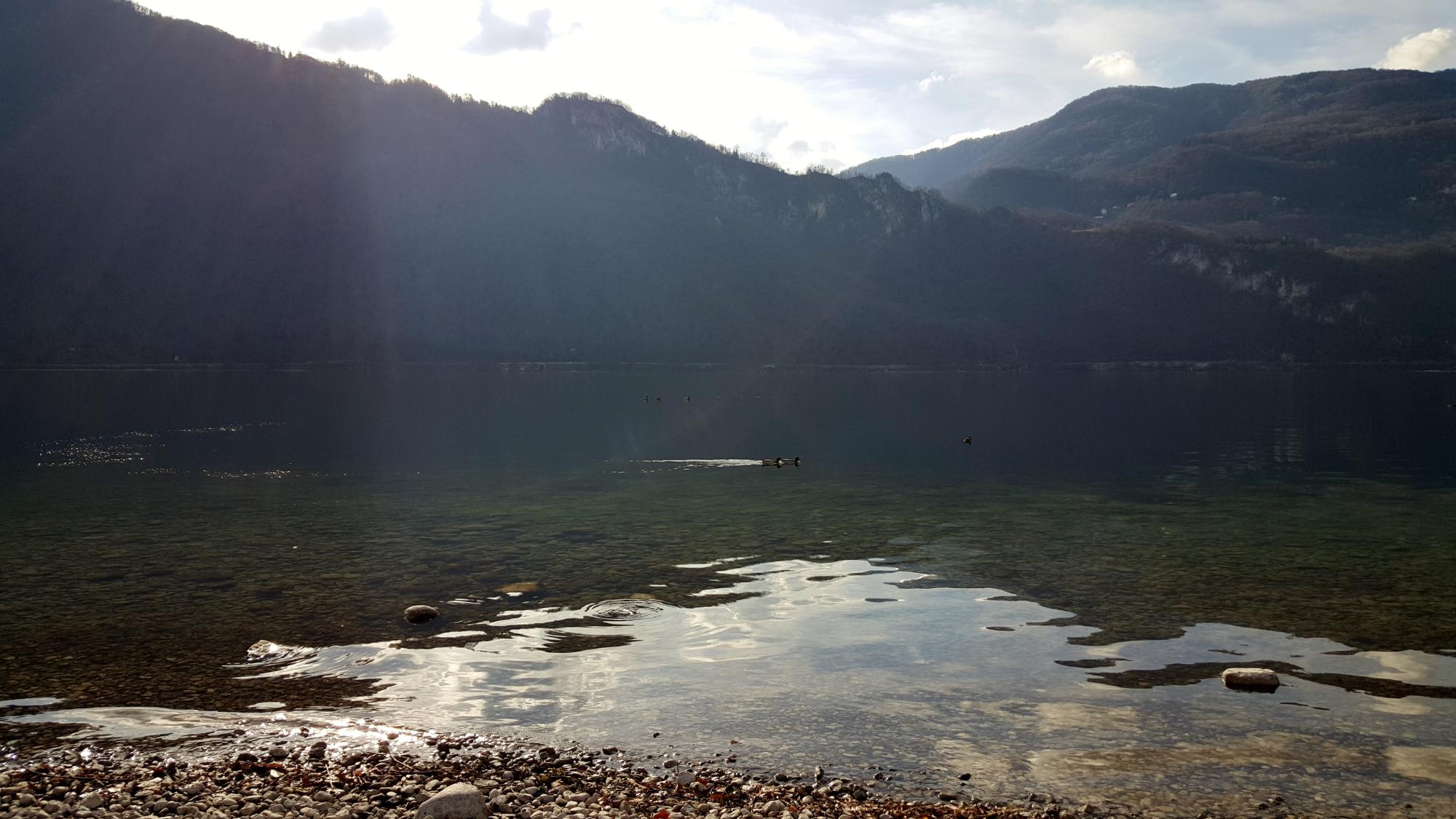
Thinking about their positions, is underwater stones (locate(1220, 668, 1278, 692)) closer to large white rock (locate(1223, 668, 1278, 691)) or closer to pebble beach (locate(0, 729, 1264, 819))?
large white rock (locate(1223, 668, 1278, 691))

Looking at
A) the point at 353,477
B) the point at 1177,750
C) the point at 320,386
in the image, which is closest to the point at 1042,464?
the point at 353,477

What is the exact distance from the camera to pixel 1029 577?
26.4 metres

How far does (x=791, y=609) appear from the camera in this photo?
23.3 metres

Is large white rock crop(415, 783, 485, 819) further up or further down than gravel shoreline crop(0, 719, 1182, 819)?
further up

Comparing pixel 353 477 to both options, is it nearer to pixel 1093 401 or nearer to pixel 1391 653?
pixel 1391 653

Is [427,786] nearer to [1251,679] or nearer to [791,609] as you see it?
[791,609]

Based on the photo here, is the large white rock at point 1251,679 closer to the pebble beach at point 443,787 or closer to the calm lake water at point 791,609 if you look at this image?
the calm lake water at point 791,609

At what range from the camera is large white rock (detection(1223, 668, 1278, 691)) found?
664 inches

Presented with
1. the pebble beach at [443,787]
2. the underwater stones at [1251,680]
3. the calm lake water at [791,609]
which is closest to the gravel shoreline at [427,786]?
the pebble beach at [443,787]

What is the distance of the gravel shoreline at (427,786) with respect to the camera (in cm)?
1159

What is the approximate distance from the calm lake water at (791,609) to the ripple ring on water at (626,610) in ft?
0.63

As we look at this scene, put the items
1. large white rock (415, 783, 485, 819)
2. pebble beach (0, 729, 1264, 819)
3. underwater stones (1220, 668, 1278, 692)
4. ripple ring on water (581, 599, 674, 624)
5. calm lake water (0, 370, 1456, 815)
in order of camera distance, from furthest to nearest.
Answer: ripple ring on water (581, 599, 674, 624), underwater stones (1220, 668, 1278, 692), calm lake water (0, 370, 1456, 815), pebble beach (0, 729, 1264, 819), large white rock (415, 783, 485, 819)

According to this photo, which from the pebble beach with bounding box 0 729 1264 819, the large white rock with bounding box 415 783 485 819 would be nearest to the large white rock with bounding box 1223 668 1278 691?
the pebble beach with bounding box 0 729 1264 819

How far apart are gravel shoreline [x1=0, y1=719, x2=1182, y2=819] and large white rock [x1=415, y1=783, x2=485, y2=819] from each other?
0.03m
